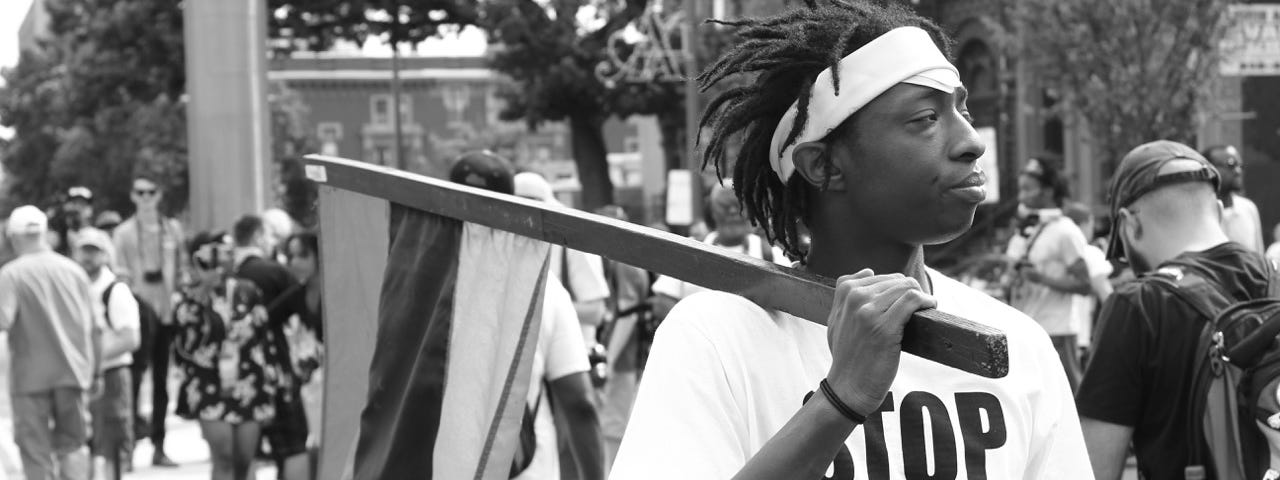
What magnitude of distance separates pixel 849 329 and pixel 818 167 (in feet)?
1.25

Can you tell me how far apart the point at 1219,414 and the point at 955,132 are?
5.43 ft

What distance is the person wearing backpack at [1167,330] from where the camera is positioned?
3.70m

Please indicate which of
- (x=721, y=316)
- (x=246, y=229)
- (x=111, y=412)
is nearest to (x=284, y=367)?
(x=246, y=229)

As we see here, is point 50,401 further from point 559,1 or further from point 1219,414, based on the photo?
point 559,1

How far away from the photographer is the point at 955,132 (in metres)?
A: 2.15

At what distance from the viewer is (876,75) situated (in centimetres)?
216

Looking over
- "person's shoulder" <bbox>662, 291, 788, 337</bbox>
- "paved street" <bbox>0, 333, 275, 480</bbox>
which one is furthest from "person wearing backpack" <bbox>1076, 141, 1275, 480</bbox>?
"paved street" <bbox>0, 333, 275, 480</bbox>

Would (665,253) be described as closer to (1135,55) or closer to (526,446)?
(526,446)

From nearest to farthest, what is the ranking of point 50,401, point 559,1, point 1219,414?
point 1219,414, point 50,401, point 559,1

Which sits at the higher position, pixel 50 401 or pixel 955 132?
pixel 955 132

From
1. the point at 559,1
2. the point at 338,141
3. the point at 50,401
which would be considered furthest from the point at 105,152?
the point at 338,141

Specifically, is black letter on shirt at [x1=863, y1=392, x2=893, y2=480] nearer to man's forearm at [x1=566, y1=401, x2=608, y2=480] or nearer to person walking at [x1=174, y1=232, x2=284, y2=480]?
man's forearm at [x1=566, y1=401, x2=608, y2=480]

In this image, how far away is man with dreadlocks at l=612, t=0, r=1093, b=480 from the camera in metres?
2.05

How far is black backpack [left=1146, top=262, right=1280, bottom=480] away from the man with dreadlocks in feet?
3.96
